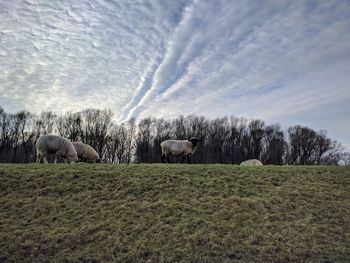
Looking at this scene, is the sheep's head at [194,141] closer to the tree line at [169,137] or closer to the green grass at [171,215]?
the green grass at [171,215]

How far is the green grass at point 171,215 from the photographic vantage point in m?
7.41

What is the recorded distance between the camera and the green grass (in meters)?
7.41

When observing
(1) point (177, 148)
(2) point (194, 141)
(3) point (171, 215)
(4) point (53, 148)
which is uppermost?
(2) point (194, 141)

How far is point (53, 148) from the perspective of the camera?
1905 centimetres

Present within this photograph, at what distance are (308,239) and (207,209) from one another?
10.9ft

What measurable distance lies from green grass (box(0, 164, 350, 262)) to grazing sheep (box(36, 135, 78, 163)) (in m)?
→ 4.70

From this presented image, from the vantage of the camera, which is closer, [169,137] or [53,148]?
[53,148]

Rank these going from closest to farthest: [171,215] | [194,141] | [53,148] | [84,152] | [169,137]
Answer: [171,215], [53,148], [194,141], [84,152], [169,137]

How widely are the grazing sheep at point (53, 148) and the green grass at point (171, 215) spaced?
4.70 meters

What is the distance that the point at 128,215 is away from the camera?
929 cm

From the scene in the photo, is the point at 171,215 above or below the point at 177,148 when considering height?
below

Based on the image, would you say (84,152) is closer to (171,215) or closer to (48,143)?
(48,143)

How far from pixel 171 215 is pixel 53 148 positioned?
516 inches

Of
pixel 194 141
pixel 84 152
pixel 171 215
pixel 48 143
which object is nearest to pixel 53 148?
pixel 48 143
